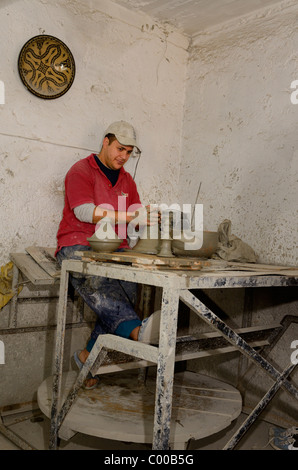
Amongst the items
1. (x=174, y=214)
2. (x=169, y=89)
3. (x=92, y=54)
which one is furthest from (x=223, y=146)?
(x=174, y=214)

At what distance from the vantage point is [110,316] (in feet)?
7.87

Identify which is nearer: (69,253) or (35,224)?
(69,253)

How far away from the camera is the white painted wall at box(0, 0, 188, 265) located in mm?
2930

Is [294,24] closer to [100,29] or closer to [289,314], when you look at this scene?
[100,29]

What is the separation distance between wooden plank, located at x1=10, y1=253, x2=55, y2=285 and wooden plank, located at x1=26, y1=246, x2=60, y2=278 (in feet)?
0.09

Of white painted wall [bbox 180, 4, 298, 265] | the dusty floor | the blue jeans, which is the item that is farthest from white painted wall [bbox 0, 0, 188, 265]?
the dusty floor

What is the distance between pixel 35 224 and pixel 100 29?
1.62 m

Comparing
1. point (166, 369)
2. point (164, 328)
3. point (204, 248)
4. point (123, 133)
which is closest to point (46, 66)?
point (123, 133)

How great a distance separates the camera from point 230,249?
2.94 metres

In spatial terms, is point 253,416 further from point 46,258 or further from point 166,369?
point 46,258

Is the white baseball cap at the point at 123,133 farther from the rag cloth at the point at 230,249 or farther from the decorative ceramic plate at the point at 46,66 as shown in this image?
the rag cloth at the point at 230,249

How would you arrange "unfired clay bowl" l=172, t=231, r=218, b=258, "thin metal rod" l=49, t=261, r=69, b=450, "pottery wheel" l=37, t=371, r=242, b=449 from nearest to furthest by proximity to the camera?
"pottery wheel" l=37, t=371, r=242, b=449 → "thin metal rod" l=49, t=261, r=69, b=450 → "unfired clay bowl" l=172, t=231, r=218, b=258

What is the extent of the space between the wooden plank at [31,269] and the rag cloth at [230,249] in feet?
3.72

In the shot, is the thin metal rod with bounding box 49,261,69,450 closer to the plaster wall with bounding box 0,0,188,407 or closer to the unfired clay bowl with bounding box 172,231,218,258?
the unfired clay bowl with bounding box 172,231,218,258
